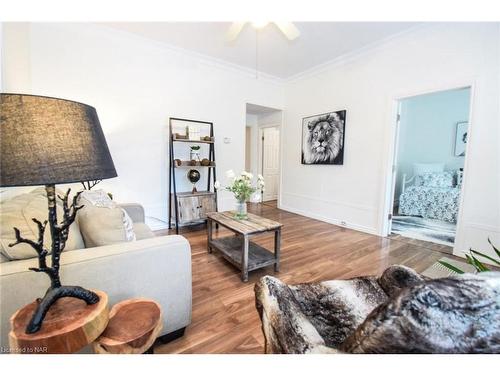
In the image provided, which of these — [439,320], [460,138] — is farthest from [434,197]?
[439,320]

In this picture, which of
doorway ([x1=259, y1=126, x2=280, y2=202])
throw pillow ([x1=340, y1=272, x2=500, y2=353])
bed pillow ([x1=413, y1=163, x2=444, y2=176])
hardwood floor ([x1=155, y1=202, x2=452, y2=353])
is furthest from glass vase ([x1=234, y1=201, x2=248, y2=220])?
bed pillow ([x1=413, y1=163, x2=444, y2=176])

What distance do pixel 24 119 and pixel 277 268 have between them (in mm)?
2073

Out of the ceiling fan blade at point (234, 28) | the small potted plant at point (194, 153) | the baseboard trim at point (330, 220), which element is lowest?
the baseboard trim at point (330, 220)

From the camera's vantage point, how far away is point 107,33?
9.63ft

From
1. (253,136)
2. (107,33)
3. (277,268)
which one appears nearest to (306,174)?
(253,136)

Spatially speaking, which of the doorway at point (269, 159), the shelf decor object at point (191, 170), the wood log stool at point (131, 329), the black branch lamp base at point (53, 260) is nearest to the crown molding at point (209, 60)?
the shelf decor object at point (191, 170)

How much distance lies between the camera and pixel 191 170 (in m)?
3.67

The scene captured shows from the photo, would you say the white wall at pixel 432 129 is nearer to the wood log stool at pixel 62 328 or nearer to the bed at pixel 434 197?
the bed at pixel 434 197

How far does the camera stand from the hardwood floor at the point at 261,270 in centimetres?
136

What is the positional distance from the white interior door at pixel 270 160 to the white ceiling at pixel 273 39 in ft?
7.11

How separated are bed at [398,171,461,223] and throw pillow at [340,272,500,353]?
4443 mm

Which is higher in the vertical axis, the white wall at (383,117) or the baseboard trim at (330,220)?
the white wall at (383,117)

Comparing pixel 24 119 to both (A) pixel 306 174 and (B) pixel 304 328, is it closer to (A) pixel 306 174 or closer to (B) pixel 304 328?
(B) pixel 304 328

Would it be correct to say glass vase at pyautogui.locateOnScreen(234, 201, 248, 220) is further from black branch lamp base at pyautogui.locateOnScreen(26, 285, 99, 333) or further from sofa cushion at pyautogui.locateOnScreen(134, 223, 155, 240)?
black branch lamp base at pyautogui.locateOnScreen(26, 285, 99, 333)
